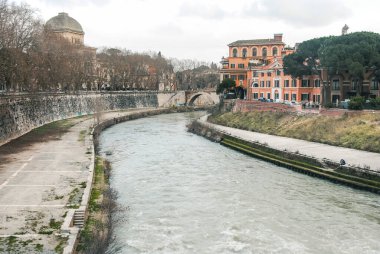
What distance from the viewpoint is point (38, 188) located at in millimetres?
22891

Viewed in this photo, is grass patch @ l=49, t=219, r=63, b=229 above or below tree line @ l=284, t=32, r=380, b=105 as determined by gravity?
below

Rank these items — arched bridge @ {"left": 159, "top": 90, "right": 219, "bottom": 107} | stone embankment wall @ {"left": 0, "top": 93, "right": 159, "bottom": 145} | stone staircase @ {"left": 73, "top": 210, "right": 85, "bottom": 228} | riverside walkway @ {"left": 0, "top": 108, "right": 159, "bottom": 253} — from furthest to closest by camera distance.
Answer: arched bridge @ {"left": 159, "top": 90, "right": 219, "bottom": 107}
stone embankment wall @ {"left": 0, "top": 93, "right": 159, "bottom": 145}
stone staircase @ {"left": 73, "top": 210, "right": 85, "bottom": 228}
riverside walkway @ {"left": 0, "top": 108, "right": 159, "bottom": 253}

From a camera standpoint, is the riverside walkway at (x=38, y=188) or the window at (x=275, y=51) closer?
the riverside walkway at (x=38, y=188)

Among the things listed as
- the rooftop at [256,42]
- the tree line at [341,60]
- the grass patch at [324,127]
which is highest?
the rooftop at [256,42]

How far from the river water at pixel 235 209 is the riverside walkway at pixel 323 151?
268cm

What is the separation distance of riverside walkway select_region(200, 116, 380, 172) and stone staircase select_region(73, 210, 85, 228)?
1730cm

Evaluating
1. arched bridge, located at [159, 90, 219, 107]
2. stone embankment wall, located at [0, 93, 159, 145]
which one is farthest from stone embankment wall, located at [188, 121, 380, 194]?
arched bridge, located at [159, 90, 219, 107]

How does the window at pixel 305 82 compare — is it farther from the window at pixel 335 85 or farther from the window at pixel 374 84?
the window at pixel 374 84

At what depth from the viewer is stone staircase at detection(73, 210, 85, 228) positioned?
17.6m

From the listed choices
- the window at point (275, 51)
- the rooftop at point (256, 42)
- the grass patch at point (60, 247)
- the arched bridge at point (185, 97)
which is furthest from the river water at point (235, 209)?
the arched bridge at point (185, 97)

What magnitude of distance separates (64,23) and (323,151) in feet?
276

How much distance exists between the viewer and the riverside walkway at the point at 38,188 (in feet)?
52.7

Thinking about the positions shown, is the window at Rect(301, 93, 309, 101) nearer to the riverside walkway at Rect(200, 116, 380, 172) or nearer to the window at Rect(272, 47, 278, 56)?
the riverside walkway at Rect(200, 116, 380, 172)

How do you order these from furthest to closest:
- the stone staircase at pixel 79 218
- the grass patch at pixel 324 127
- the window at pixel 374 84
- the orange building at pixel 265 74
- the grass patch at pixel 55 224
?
the orange building at pixel 265 74 < the window at pixel 374 84 < the grass patch at pixel 324 127 < the stone staircase at pixel 79 218 < the grass patch at pixel 55 224
